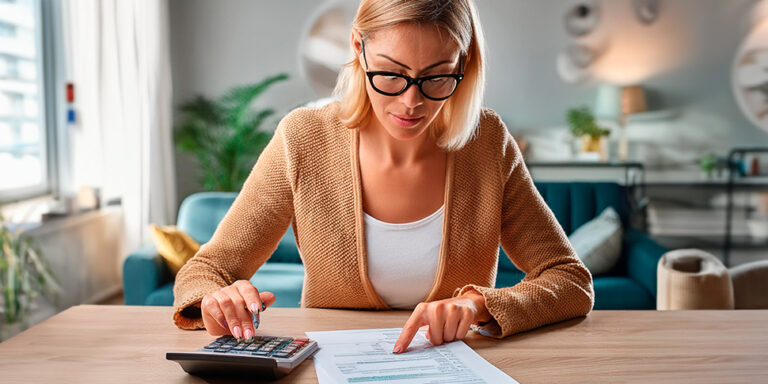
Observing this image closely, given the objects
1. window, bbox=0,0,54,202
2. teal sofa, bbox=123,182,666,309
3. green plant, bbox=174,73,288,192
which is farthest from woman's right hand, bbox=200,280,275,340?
green plant, bbox=174,73,288,192

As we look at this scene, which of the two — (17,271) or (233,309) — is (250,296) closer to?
(233,309)

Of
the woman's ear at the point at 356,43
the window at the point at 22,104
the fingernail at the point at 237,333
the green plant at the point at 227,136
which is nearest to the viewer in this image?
the fingernail at the point at 237,333

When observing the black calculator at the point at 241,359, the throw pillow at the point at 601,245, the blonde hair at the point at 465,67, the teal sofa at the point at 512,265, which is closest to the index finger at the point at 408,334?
the black calculator at the point at 241,359

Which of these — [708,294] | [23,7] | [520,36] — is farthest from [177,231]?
[520,36]

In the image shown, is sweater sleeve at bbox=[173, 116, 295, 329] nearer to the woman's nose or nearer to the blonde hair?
the blonde hair

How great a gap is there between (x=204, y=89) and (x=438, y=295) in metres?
4.50

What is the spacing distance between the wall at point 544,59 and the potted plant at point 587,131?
0.44 feet

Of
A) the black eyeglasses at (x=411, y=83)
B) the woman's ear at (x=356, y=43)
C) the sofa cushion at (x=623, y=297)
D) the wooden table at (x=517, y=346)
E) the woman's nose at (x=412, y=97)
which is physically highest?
the woman's ear at (x=356, y=43)

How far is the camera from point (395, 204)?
1.27m

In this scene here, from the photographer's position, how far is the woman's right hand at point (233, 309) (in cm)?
93

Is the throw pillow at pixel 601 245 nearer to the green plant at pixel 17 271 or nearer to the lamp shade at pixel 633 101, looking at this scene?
the lamp shade at pixel 633 101

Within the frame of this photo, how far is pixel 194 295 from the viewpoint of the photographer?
3.35 feet

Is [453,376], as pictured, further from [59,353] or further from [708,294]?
[708,294]

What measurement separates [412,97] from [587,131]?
165 inches
